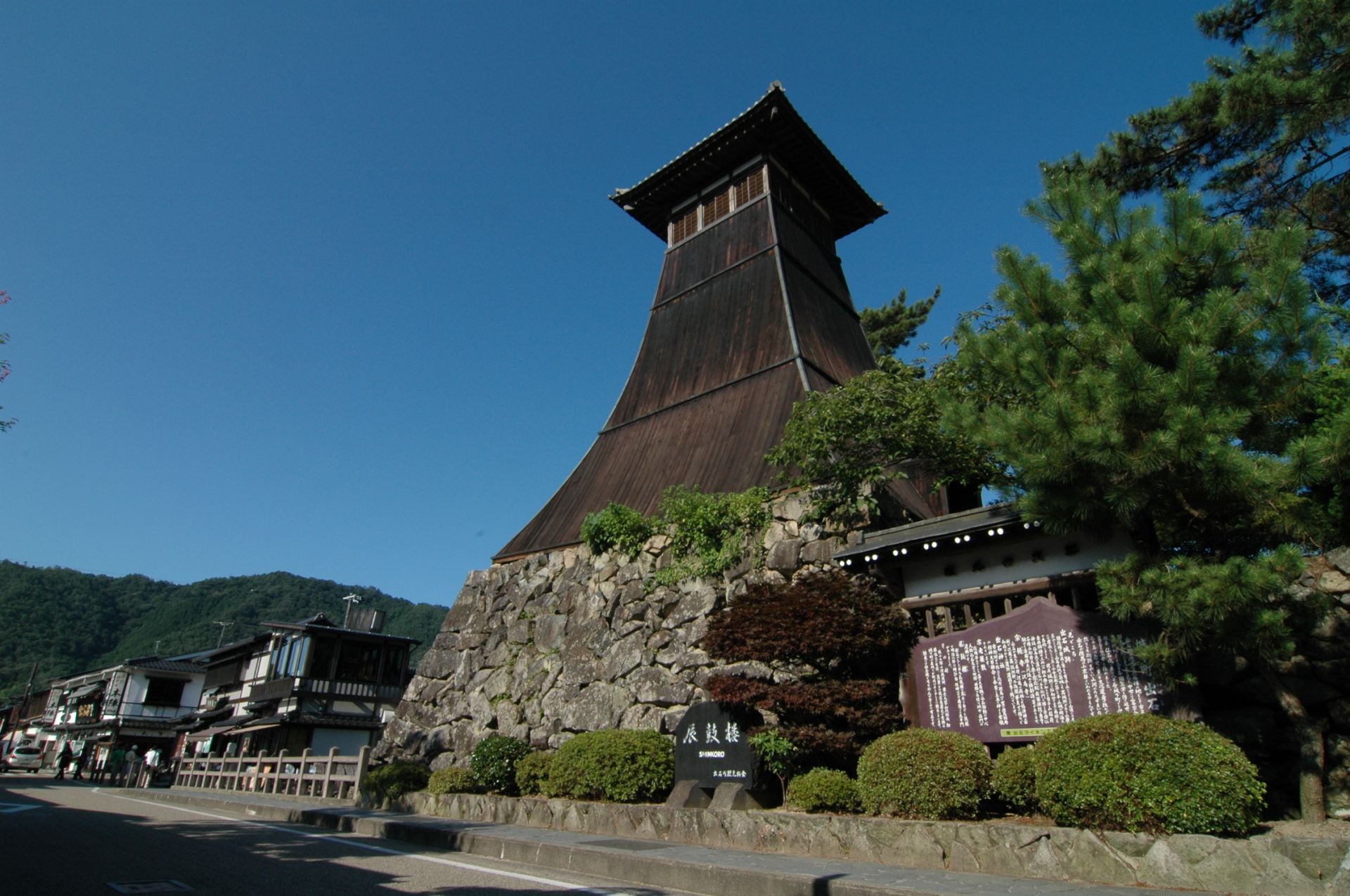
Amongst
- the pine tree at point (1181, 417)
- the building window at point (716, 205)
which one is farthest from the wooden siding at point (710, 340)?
the pine tree at point (1181, 417)

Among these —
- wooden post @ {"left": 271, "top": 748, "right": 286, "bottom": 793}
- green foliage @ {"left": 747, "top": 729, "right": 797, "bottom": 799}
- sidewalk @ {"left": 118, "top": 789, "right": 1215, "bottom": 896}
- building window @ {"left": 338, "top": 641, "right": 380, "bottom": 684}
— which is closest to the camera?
sidewalk @ {"left": 118, "top": 789, "right": 1215, "bottom": 896}

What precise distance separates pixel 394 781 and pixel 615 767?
6004 millimetres

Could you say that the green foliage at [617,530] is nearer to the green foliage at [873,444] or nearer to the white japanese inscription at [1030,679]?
the green foliage at [873,444]

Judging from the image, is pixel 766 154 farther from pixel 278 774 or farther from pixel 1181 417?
pixel 278 774

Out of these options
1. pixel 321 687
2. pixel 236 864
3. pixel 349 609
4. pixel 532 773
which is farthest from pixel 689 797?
pixel 349 609

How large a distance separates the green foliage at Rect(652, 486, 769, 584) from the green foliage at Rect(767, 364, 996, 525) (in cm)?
131

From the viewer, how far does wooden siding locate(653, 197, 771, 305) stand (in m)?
21.4

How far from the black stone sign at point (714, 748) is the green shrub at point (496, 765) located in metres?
3.96

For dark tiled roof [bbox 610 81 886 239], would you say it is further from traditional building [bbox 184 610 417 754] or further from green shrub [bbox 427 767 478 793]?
traditional building [bbox 184 610 417 754]

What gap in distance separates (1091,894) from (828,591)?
473 cm

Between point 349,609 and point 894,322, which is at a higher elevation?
point 894,322

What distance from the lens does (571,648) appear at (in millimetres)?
15227

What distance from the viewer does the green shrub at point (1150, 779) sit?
5.93 m

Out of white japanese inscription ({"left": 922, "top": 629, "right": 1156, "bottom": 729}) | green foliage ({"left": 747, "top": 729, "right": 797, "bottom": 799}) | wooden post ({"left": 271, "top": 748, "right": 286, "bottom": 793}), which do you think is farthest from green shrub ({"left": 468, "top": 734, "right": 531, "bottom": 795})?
wooden post ({"left": 271, "top": 748, "right": 286, "bottom": 793})
